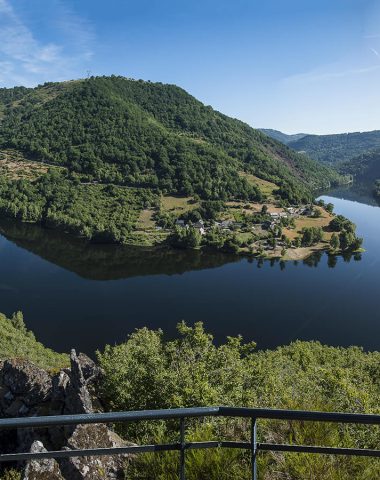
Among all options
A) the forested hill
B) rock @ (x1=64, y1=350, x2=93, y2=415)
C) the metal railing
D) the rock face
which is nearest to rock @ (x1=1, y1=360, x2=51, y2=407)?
the rock face

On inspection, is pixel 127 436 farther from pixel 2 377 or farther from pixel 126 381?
pixel 2 377

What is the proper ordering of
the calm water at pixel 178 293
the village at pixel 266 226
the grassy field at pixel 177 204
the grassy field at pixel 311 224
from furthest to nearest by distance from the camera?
the grassy field at pixel 177 204 → the grassy field at pixel 311 224 → the village at pixel 266 226 → the calm water at pixel 178 293

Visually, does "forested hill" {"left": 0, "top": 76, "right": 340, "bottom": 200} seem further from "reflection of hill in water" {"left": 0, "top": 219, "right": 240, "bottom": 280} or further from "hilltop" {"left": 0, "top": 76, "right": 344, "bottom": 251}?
"reflection of hill in water" {"left": 0, "top": 219, "right": 240, "bottom": 280}

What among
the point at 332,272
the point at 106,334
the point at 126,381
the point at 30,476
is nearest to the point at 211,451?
the point at 30,476

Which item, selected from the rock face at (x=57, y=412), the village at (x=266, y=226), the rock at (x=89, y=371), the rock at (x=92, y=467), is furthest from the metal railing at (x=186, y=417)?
the village at (x=266, y=226)

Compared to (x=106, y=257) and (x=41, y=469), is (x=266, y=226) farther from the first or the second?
(x=41, y=469)

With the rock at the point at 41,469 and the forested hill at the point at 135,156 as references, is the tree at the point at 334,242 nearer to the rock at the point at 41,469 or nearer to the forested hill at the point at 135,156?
the forested hill at the point at 135,156

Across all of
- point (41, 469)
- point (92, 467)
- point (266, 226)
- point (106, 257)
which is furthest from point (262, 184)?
point (41, 469)
